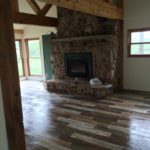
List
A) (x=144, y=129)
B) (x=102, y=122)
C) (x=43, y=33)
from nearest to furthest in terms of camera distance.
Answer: (x=144, y=129) → (x=102, y=122) → (x=43, y=33)

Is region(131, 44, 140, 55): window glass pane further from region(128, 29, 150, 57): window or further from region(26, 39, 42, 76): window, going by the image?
region(26, 39, 42, 76): window

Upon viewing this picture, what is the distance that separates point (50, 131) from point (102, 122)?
3.48 ft

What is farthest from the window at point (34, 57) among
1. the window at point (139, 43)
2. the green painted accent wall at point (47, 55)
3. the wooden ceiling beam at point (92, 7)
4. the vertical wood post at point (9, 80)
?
the vertical wood post at point (9, 80)

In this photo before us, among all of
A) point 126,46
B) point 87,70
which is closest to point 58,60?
point 87,70

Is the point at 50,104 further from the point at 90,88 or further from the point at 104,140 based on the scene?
the point at 104,140

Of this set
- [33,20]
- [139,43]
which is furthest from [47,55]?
[139,43]

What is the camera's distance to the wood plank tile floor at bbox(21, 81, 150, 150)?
2.69 meters

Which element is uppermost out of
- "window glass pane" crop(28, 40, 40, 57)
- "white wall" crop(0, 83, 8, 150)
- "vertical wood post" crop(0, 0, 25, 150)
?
"window glass pane" crop(28, 40, 40, 57)

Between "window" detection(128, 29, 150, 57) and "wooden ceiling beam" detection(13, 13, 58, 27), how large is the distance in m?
2.67

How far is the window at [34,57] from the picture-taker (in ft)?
25.7

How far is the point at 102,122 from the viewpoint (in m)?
3.43

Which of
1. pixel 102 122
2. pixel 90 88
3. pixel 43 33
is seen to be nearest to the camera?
pixel 102 122

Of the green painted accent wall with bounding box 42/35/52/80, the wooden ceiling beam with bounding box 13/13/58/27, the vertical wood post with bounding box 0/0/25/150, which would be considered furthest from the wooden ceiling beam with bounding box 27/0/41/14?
the vertical wood post with bounding box 0/0/25/150

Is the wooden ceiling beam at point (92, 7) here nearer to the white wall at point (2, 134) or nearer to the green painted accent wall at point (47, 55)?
the white wall at point (2, 134)
